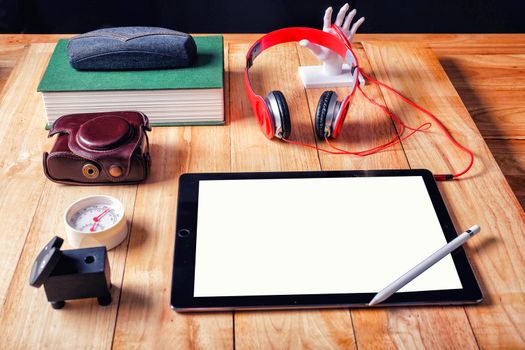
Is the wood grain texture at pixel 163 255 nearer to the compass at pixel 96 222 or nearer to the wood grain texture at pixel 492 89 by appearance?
the compass at pixel 96 222

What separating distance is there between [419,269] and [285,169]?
0.29 meters

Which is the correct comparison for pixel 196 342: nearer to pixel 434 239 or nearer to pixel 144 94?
pixel 434 239

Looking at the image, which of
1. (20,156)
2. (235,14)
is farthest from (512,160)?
(235,14)

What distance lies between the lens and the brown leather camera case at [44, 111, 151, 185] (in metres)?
0.94

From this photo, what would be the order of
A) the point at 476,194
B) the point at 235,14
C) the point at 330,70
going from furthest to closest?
the point at 235,14 < the point at 330,70 < the point at 476,194

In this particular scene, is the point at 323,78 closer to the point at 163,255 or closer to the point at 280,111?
the point at 280,111

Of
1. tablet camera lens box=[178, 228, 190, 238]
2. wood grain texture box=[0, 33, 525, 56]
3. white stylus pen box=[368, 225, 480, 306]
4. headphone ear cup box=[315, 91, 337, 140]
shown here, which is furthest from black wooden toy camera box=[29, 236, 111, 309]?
wood grain texture box=[0, 33, 525, 56]

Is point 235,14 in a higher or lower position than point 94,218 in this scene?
lower

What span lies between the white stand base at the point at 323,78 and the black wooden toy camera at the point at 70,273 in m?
0.59

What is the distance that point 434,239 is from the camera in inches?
35.5

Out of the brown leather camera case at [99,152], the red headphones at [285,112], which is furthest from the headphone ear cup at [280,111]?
the brown leather camera case at [99,152]

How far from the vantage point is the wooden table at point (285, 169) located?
0.78m

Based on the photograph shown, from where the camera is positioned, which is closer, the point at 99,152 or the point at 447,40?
the point at 99,152

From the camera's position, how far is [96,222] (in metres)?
0.89
